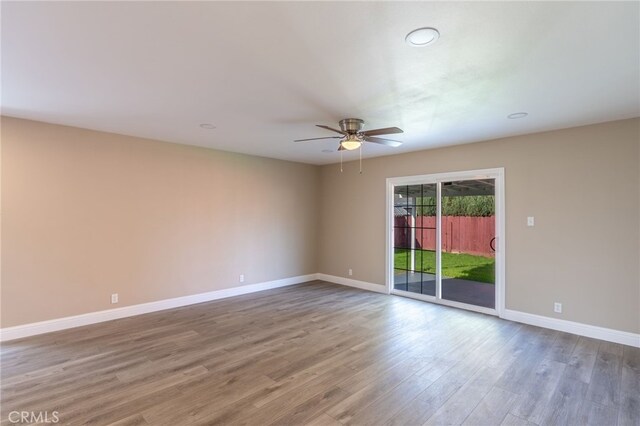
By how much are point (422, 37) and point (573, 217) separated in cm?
345

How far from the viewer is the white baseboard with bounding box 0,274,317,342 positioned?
12.1 ft

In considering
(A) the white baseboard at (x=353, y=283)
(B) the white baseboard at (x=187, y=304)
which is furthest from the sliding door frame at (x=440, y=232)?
(B) the white baseboard at (x=187, y=304)

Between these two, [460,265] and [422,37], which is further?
[460,265]

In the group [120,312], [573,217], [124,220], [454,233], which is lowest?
[120,312]

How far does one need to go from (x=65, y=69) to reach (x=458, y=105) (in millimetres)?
3574

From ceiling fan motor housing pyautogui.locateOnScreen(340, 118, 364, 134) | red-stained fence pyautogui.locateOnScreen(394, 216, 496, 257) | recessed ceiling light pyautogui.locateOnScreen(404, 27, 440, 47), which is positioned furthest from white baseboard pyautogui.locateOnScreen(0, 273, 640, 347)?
recessed ceiling light pyautogui.locateOnScreen(404, 27, 440, 47)

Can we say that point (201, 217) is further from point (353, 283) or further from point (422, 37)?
point (422, 37)

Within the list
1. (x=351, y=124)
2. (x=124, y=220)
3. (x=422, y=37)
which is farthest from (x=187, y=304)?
(x=422, y=37)

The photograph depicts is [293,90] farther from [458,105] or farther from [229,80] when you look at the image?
[458,105]

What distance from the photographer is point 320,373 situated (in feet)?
9.48

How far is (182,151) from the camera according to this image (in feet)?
16.6

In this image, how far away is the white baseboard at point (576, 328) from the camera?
3535mm

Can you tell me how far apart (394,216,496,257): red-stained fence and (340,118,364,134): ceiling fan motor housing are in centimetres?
254

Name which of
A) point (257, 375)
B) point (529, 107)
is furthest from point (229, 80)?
point (529, 107)
